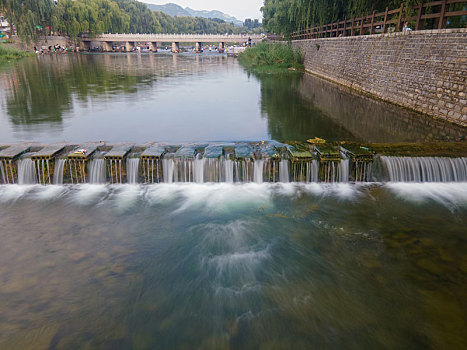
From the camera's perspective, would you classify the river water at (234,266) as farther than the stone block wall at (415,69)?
No

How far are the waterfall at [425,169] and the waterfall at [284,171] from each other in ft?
8.68

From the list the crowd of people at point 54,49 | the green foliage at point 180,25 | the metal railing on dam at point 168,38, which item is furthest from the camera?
the green foliage at point 180,25

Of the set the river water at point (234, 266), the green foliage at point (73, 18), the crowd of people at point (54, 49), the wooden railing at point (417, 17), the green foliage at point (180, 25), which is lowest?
the river water at point (234, 266)

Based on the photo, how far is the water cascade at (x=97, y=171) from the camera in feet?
30.9

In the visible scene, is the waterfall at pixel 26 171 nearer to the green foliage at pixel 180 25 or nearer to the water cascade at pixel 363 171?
the water cascade at pixel 363 171

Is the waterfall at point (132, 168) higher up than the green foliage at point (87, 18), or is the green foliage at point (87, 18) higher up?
the green foliage at point (87, 18)

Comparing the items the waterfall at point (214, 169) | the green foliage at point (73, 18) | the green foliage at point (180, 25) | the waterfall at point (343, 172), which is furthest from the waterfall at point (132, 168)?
the green foliage at point (180, 25)

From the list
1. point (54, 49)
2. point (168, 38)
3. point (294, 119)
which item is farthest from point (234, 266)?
point (168, 38)

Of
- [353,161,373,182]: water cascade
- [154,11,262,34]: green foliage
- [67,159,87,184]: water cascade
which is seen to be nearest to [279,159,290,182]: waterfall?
[353,161,373,182]: water cascade

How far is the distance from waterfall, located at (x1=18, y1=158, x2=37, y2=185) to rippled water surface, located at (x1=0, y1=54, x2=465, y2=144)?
10.4 feet

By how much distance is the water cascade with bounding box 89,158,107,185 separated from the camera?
942 centimetres

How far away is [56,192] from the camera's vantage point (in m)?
9.03

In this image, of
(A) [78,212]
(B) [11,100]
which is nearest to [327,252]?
(A) [78,212]

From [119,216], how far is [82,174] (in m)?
2.27
